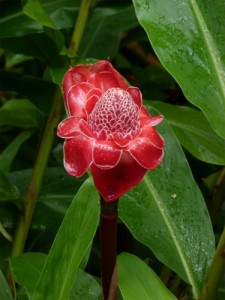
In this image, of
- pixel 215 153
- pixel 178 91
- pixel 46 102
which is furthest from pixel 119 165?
pixel 178 91

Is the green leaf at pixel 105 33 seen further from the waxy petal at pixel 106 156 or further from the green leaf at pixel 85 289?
the waxy petal at pixel 106 156

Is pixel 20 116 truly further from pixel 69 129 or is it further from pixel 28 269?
pixel 69 129

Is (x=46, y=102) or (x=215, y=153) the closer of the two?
(x=215, y=153)

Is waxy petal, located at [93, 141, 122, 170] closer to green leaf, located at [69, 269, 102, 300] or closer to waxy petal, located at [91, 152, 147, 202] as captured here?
waxy petal, located at [91, 152, 147, 202]

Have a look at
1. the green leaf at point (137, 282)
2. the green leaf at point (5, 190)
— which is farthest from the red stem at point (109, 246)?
the green leaf at point (5, 190)

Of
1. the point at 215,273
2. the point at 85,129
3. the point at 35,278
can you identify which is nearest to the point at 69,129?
the point at 85,129

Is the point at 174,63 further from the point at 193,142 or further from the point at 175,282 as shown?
the point at 175,282
